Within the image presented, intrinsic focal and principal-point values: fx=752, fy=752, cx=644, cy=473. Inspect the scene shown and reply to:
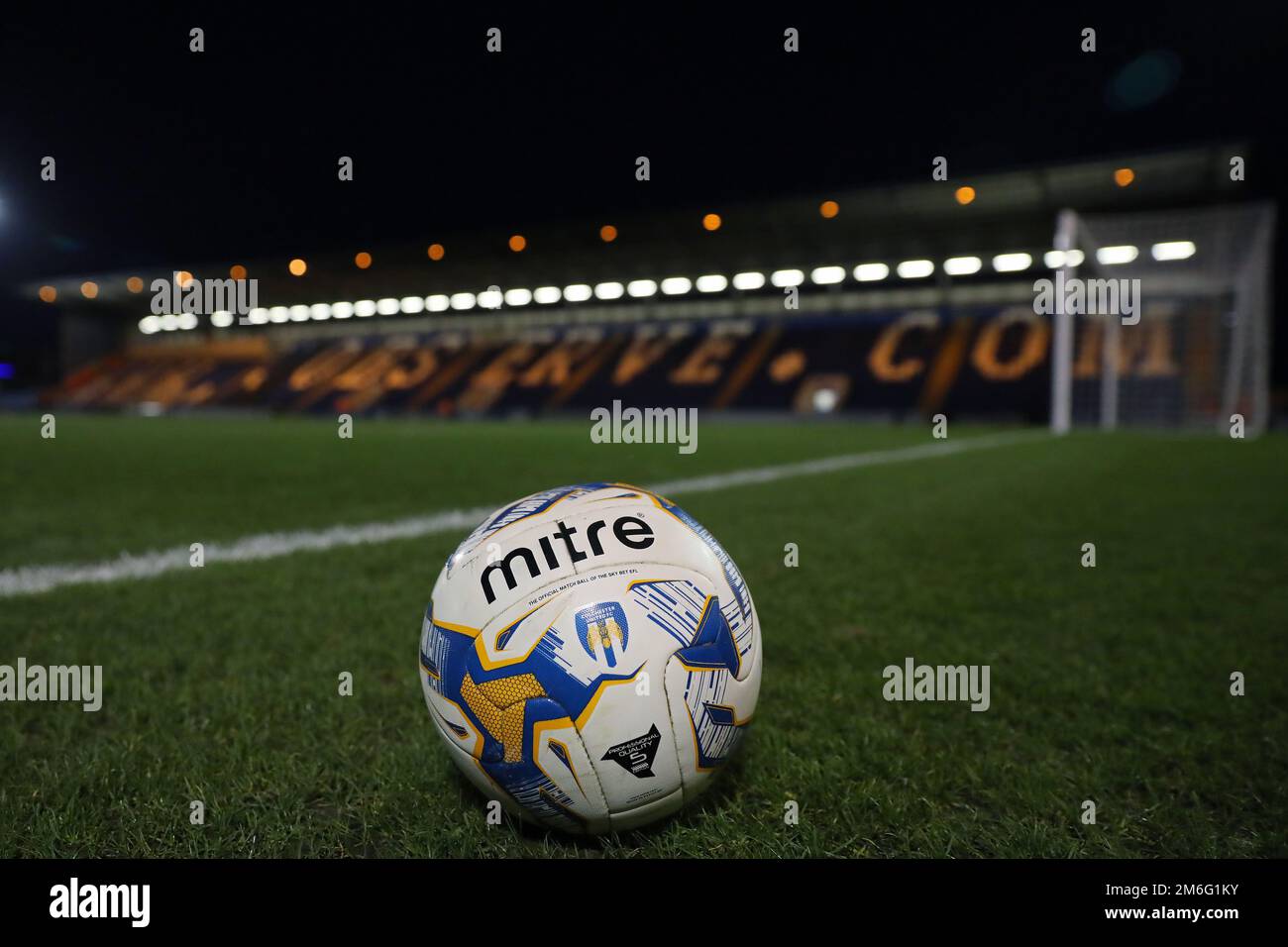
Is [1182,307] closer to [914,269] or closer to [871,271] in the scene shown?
[914,269]

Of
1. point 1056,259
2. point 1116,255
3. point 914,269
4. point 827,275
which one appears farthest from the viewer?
→ point 827,275

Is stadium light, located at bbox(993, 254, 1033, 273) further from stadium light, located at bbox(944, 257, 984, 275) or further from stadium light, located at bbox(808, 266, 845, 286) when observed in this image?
stadium light, located at bbox(808, 266, 845, 286)

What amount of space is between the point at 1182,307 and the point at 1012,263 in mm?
8811

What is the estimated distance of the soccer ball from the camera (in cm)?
131

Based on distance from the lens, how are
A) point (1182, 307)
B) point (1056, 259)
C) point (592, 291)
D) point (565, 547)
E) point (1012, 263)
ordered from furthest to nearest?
1. point (592, 291)
2. point (1012, 263)
3. point (1056, 259)
4. point (1182, 307)
5. point (565, 547)

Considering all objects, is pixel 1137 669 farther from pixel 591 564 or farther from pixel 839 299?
pixel 839 299

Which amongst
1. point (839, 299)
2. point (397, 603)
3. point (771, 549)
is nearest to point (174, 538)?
point (397, 603)

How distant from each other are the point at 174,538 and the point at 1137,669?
4441 millimetres

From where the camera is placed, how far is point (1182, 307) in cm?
2023

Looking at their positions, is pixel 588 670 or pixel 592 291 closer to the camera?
pixel 588 670

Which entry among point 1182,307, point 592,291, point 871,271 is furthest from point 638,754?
point 592,291

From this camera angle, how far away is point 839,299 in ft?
104

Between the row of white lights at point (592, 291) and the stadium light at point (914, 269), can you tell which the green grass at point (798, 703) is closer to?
the row of white lights at point (592, 291)

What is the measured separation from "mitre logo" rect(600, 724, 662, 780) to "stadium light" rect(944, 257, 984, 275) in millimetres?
31200
